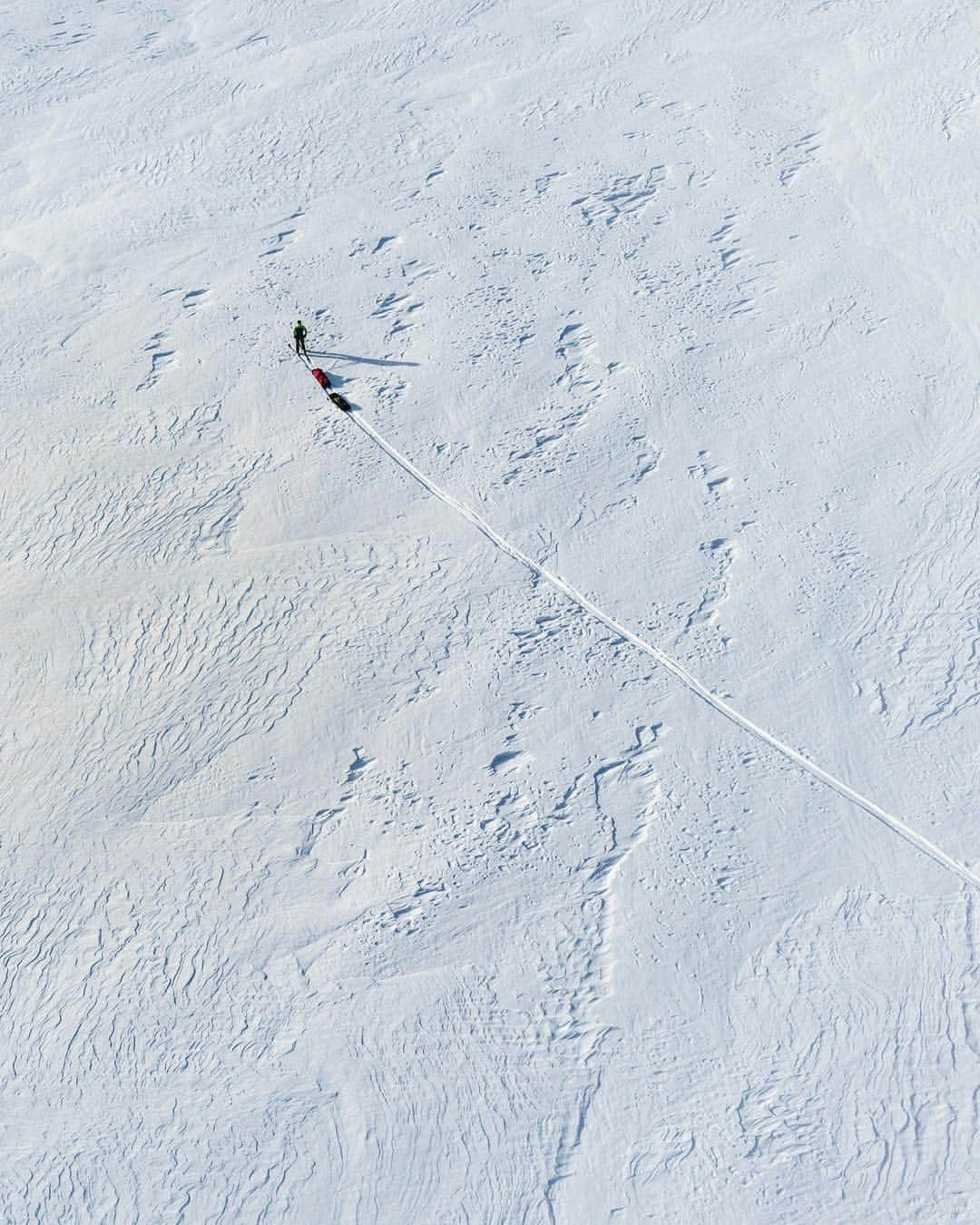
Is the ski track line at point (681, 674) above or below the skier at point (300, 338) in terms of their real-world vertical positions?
below

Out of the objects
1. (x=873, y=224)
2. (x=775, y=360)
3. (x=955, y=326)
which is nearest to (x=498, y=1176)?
(x=775, y=360)

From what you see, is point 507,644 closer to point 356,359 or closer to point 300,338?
point 356,359

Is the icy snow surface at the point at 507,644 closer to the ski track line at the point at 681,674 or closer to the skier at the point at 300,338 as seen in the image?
the ski track line at the point at 681,674

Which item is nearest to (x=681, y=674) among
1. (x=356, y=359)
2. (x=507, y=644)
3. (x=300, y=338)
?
(x=507, y=644)

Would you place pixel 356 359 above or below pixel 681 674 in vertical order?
above

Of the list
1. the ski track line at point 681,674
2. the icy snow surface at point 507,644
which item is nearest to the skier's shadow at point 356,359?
the icy snow surface at point 507,644

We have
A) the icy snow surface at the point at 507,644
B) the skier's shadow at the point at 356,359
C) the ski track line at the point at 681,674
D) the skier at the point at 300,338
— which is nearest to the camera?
the icy snow surface at the point at 507,644

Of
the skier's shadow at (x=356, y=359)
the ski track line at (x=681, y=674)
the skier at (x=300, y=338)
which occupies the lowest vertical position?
the ski track line at (x=681, y=674)
